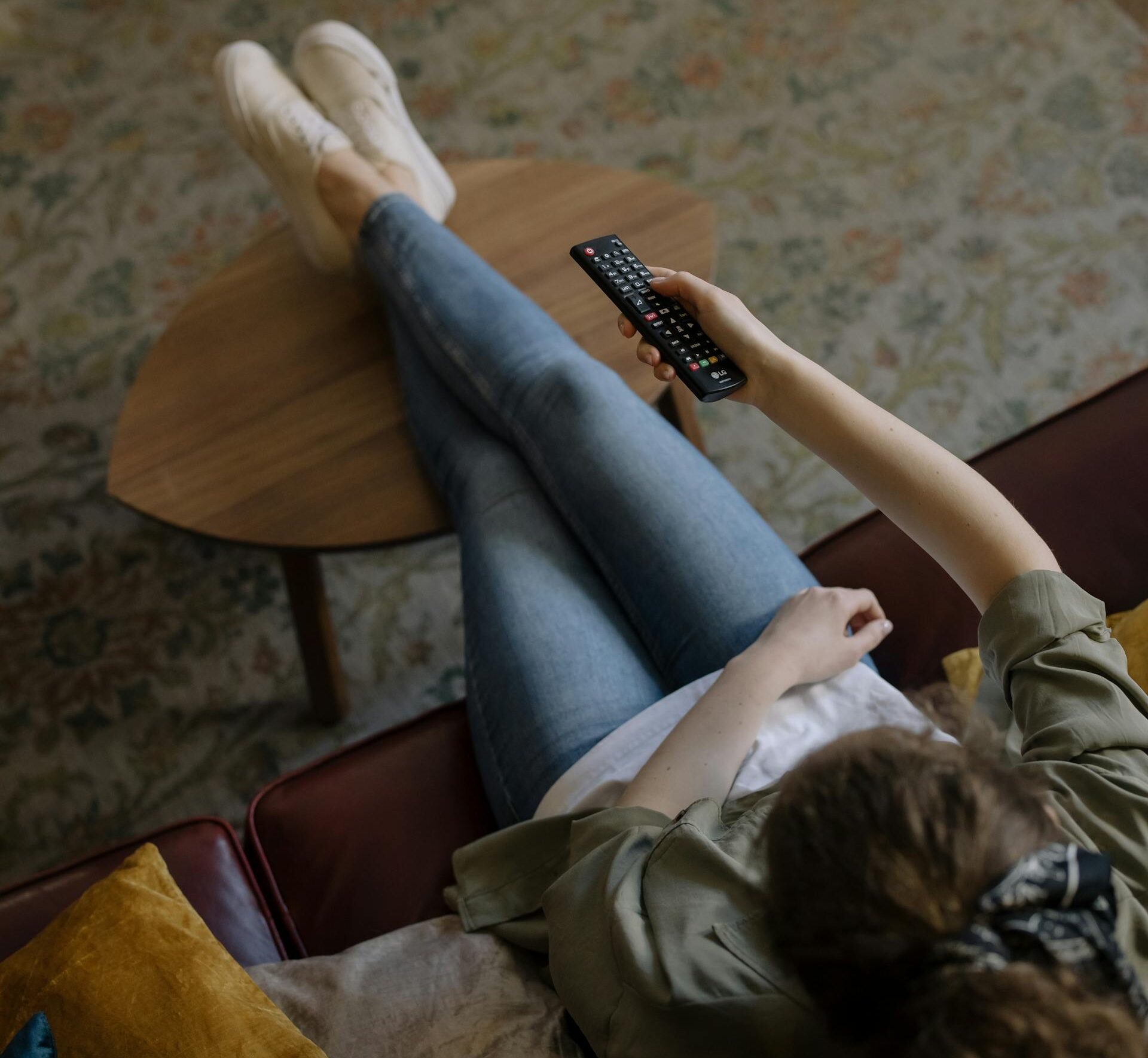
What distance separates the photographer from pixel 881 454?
0.77 meters

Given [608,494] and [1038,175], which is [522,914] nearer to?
[608,494]

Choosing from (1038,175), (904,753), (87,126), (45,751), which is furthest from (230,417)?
(1038,175)

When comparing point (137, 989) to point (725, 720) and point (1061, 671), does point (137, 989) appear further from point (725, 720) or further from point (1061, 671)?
point (1061, 671)

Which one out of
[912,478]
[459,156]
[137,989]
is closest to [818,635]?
[912,478]

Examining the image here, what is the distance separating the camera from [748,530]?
99 cm

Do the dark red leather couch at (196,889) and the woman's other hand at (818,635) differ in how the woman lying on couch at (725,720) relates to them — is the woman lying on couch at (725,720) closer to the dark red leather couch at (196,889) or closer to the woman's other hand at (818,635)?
the woman's other hand at (818,635)

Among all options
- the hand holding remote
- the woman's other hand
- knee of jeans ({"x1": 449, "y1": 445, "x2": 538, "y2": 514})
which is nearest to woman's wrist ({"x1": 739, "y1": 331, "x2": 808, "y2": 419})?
the hand holding remote

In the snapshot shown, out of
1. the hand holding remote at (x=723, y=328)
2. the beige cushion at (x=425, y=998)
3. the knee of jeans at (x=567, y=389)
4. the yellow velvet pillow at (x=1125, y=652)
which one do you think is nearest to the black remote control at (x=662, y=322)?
the hand holding remote at (x=723, y=328)

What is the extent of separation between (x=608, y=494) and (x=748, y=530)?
14 cm

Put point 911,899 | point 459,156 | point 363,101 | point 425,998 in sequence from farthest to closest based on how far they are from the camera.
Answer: point 459,156 → point 363,101 → point 425,998 → point 911,899

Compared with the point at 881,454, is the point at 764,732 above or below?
below

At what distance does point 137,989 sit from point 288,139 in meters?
1.03

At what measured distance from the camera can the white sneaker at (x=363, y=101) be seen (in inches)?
53.6

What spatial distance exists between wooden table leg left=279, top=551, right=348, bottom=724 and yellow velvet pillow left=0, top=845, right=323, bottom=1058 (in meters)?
0.51
